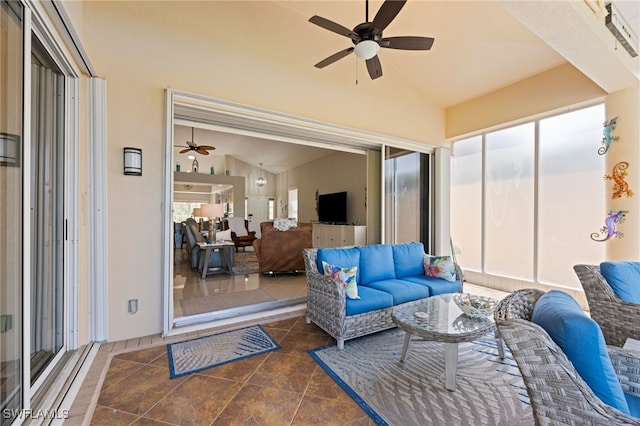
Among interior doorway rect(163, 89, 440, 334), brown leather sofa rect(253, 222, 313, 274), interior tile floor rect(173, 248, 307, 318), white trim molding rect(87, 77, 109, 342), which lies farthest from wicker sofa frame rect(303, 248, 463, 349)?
brown leather sofa rect(253, 222, 313, 274)

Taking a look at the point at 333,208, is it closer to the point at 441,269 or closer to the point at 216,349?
the point at 441,269

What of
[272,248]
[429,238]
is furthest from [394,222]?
[272,248]

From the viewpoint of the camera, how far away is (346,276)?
9.02 feet

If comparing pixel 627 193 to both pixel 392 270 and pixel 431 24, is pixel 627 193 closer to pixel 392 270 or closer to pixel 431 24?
pixel 392 270

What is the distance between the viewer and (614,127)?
133 inches

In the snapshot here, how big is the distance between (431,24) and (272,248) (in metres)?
4.26

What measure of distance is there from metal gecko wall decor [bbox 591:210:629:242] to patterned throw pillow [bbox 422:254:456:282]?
6.58 feet

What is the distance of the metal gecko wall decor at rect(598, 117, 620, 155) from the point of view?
3377mm

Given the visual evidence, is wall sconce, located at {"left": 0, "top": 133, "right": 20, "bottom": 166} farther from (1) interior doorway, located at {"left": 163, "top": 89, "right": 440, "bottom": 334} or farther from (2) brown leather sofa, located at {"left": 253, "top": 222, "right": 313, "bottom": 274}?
(2) brown leather sofa, located at {"left": 253, "top": 222, "right": 313, "bottom": 274}

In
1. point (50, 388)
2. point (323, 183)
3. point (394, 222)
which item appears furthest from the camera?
point (323, 183)

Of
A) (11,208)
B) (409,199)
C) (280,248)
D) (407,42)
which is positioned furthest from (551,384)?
(280,248)

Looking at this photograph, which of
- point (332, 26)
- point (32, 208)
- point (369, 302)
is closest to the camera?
point (32, 208)

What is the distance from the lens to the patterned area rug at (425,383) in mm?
1713

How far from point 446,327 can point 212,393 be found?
5.69ft
